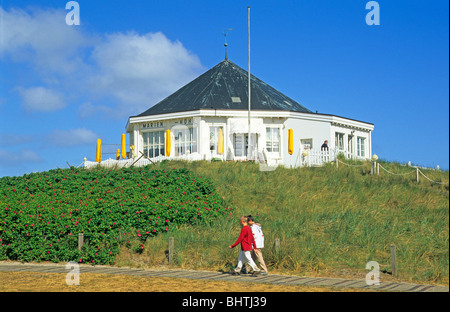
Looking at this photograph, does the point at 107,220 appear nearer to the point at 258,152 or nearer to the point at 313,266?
the point at 313,266

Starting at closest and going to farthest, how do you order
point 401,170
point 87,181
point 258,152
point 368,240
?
point 368,240
point 87,181
point 401,170
point 258,152

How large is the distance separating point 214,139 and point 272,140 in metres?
3.97

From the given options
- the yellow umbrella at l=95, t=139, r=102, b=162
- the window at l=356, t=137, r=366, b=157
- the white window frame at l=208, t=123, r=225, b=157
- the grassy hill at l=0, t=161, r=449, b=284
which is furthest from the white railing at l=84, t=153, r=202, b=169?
the window at l=356, t=137, r=366, b=157

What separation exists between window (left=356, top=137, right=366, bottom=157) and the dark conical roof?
189 inches

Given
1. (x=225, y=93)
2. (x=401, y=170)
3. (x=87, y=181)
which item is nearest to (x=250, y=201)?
(x=87, y=181)

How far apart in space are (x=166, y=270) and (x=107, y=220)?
142 inches

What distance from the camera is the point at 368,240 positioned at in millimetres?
16859

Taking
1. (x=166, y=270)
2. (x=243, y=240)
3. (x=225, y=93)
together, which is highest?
(x=225, y=93)

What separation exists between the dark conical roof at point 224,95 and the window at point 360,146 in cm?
481

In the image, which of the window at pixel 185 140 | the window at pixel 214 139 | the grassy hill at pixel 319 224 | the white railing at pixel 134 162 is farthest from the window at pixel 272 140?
the grassy hill at pixel 319 224

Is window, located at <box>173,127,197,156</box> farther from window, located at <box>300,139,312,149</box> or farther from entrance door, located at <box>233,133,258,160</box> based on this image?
window, located at <box>300,139,312,149</box>

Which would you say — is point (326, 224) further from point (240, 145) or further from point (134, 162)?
point (240, 145)

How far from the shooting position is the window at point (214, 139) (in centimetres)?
3622

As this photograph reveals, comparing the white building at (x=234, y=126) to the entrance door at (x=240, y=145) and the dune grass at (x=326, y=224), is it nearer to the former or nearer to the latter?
the entrance door at (x=240, y=145)
